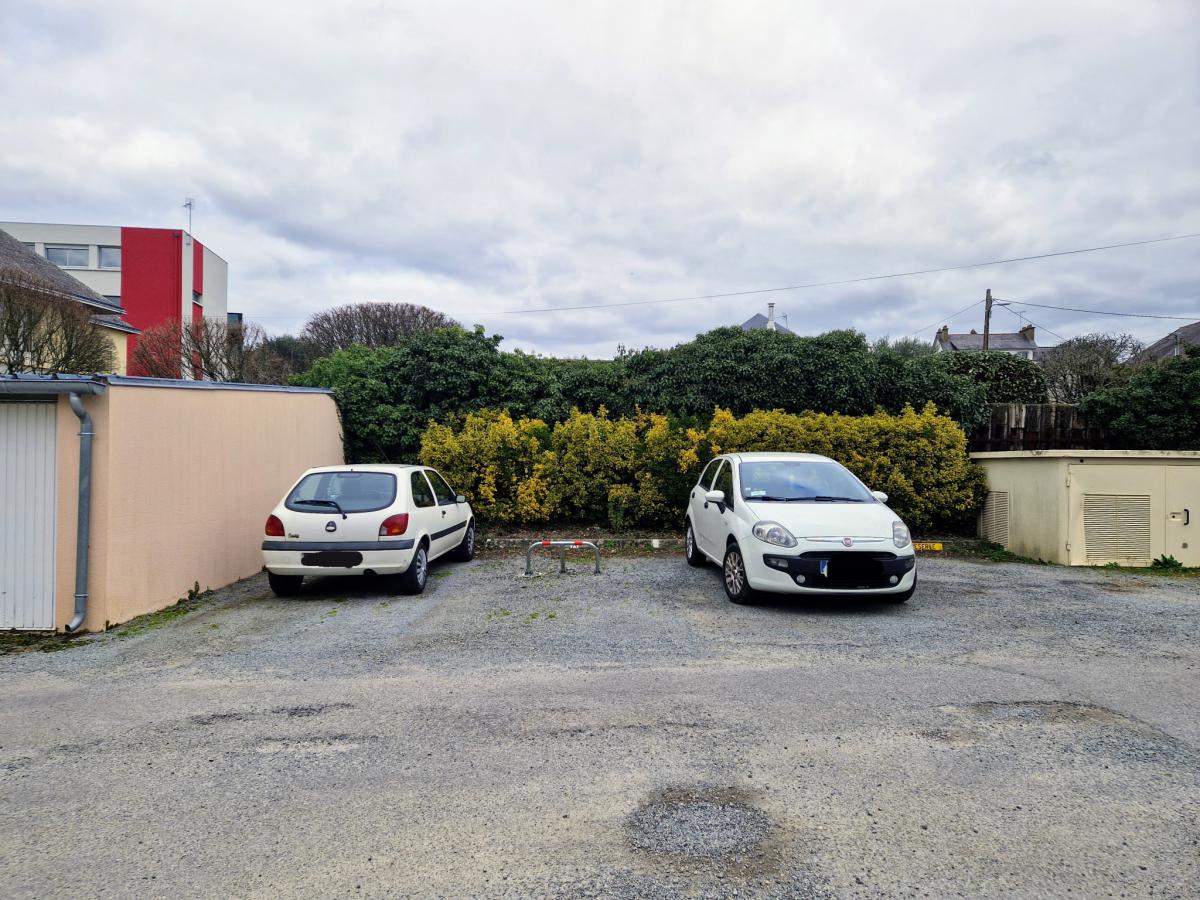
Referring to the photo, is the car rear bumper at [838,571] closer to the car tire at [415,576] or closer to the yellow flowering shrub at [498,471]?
the car tire at [415,576]

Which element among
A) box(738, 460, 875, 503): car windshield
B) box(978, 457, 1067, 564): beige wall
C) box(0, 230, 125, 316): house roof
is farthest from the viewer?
box(0, 230, 125, 316): house roof

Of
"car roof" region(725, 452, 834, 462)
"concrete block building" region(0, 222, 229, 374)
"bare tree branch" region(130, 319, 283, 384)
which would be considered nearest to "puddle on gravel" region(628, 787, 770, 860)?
"car roof" region(725, 452, 834, 462)

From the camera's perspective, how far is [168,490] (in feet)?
26.2

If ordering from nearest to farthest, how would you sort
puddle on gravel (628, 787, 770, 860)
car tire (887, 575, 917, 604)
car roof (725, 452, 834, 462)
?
1. puddle on gravel (628, 787, 770, 860)
2. car tire (887, 575, 917, 604)
3. car roof (725, 452, 834, 462)

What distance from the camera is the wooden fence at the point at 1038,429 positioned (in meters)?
13.8

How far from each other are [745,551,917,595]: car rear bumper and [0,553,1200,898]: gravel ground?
0.32m

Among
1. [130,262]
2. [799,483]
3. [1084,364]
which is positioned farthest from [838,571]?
[130,262]

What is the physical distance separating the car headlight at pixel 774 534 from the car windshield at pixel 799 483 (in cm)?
69

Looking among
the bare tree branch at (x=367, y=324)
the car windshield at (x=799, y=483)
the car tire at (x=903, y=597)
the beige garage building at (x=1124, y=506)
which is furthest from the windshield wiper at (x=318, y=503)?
the bare tree branch at (x=367, y=324)

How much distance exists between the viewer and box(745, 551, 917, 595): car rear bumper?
23.6 feet

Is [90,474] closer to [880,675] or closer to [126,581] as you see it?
[126,581]

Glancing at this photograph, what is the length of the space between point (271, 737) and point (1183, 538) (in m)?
11.5

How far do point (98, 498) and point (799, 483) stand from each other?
7.23m

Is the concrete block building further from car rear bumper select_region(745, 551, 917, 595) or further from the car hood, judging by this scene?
car rear bumper select_region(745, 551, 917, 595)
